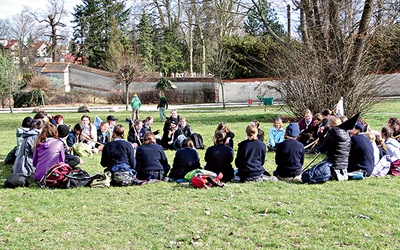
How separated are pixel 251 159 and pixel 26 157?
4354mm

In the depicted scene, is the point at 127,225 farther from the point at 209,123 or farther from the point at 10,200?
the point at 209,123

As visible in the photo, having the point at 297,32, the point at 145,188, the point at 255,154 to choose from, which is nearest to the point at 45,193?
the point at 145,188

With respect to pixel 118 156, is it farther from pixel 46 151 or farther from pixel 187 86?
pixel 187 86

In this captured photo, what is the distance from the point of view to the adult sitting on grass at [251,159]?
7.76 metres

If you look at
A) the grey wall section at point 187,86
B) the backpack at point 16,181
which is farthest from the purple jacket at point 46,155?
the grey wall section at point 187,86

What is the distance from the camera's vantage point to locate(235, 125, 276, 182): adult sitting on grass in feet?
25.5

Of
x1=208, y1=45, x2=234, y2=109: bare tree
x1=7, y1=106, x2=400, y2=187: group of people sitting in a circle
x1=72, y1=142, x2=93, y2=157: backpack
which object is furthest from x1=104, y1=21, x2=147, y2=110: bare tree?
x1=7, y1=106, x2=400, y2=187: group of people sitting in a circle

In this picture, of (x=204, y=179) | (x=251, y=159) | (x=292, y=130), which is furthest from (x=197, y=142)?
(x=204, y=179)

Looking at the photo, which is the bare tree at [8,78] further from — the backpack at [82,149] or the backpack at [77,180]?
the backpack at [77,180]

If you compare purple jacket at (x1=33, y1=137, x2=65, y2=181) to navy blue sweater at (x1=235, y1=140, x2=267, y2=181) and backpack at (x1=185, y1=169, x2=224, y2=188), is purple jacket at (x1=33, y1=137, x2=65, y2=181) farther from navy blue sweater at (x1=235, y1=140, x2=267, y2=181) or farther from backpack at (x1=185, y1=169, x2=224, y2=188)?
navy blue sweater at (x1=235, y1=140, x2=267, y2=181)

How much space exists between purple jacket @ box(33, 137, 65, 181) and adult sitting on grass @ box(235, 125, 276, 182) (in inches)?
129

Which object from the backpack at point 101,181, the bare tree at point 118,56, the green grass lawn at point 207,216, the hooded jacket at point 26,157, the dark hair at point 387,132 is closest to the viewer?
the green grass lawn at point 207,216

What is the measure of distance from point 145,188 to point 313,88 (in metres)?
11.1

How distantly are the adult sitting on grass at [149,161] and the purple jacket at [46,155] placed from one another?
1443 millimetres
